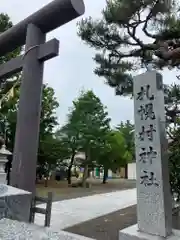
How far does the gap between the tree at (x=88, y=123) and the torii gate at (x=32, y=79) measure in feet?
32.9

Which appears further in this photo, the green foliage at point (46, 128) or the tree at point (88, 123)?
the tree at point (88, 123)

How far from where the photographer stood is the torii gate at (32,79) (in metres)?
3.06

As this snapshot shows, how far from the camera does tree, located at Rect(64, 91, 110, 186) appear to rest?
1346 cm

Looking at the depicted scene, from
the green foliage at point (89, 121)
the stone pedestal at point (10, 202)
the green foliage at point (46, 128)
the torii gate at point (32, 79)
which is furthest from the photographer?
the green foliage at point (89, 121)

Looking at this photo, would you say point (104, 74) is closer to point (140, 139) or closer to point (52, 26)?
point (52, 26)

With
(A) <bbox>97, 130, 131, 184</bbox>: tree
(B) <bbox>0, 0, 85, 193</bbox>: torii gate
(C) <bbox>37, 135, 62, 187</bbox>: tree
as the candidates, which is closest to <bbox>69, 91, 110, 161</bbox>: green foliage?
(A) <bbox>97, 130, 131, 184</bbox>: tree

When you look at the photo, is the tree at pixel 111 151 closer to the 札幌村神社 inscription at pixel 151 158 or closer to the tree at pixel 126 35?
the tree at pixel 126 35

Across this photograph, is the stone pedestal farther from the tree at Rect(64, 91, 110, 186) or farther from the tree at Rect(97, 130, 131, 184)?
the tree at Rect(97, 130, 131, 184)

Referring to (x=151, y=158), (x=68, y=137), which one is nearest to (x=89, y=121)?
(x=68, y=137)

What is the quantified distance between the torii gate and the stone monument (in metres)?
1.24

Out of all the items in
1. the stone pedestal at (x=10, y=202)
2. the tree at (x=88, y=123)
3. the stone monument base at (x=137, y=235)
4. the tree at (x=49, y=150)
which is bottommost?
the stone monument base at (x=137, y=235)

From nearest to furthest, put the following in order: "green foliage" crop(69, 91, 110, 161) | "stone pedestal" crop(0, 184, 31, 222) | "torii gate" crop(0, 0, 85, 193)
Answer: "stone pedestal" crop(0, 184, 31, 222) < "torii gate" crop(0, 0, 85, 193) < "green foliage" crop(69, 91, 110, 161)

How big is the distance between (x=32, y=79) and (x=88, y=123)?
1032 cm

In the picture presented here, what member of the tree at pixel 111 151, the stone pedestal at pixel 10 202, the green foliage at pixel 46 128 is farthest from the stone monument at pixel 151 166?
the tree at pixel 111 151
